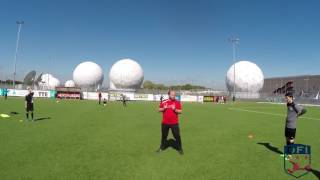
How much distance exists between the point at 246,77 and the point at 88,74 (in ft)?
144

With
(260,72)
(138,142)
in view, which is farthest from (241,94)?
(138,142)

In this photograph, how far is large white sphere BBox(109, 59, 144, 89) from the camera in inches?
3201

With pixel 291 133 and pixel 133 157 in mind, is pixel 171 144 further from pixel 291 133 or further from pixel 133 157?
pixel 291 133

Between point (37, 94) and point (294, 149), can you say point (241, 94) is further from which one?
point (294, 149)

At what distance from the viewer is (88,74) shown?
293ft

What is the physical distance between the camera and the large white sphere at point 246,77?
80625 millimetres

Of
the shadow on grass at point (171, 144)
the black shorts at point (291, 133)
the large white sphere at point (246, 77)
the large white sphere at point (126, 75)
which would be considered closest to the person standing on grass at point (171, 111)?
the shadow on grass at point (171, 144)

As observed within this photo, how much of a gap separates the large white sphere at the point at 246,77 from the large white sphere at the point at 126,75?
947 inches

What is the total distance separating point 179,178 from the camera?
652cm

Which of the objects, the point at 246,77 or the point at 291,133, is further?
the point at 246,77

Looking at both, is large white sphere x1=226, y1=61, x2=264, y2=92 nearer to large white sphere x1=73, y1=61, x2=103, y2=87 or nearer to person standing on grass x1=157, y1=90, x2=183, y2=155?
large white sphere x1=73, y1=61, x2=103, y2=87

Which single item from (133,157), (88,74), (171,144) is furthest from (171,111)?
(88,74)

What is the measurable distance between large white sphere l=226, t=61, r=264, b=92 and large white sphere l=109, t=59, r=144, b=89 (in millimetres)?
24065

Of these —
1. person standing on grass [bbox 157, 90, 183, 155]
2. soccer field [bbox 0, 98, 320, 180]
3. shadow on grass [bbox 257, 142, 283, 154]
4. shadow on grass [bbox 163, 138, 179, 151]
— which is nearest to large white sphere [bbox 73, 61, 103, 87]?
soccer field [bbox 0, 98, 320, 180]
